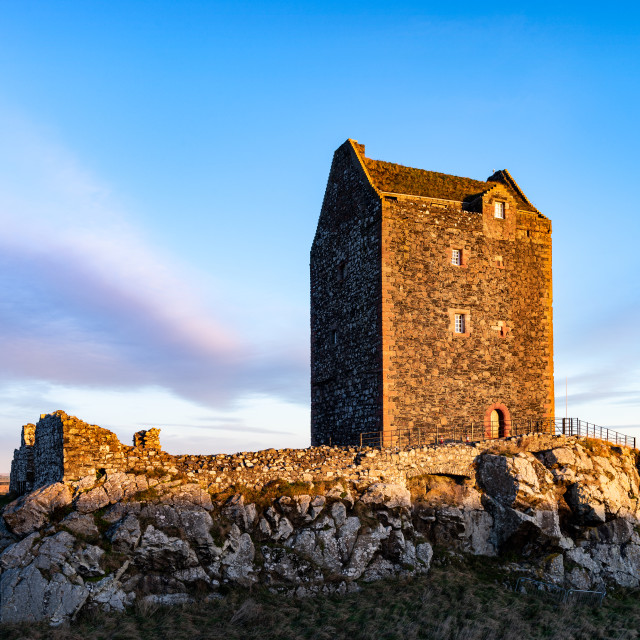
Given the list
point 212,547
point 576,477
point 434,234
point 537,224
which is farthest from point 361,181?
point 212,547

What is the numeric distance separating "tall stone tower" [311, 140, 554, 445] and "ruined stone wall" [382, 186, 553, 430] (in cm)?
6

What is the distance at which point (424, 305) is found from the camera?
32250 mm

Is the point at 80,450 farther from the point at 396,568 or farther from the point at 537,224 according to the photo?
the point at 537,224

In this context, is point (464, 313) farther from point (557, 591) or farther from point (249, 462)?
point (249, 462)

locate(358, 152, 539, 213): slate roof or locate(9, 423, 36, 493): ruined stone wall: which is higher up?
locate(358, 152, 539, 213): slate roof

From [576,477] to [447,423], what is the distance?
5.97 m

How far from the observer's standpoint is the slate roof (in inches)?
1361

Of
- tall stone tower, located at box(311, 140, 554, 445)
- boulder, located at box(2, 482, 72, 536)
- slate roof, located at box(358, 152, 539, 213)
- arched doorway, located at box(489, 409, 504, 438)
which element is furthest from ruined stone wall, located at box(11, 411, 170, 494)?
slate roof, located at box(358, 152, 539, 213)

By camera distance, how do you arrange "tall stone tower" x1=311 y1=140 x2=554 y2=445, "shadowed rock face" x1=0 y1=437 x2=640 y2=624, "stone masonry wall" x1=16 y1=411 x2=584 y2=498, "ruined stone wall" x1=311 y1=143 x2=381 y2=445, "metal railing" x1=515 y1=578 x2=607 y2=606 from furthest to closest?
"ruined stone wall" x1=311 y1=143 x2=381 y2=445, "tall stone tower" x1=311 y1=140 x2=554 y2=445, "metal railing" x1=515 y1=578 x2=607 y2=606, "stone masonry wall" x1=16 y1=411 x2=584 y2=498, "shadowed rock face" x1=0 y1=437 x2=640 y2=624

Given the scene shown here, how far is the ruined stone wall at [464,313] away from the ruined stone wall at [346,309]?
3.25 ft

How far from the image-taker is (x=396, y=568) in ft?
78.1

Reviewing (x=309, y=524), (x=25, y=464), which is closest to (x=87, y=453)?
(x=309, y=524)

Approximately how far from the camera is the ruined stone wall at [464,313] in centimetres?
3144

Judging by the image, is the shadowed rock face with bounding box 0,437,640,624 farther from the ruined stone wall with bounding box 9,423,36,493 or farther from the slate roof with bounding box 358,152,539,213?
the slate roof with bounding box 358,152,539,213
